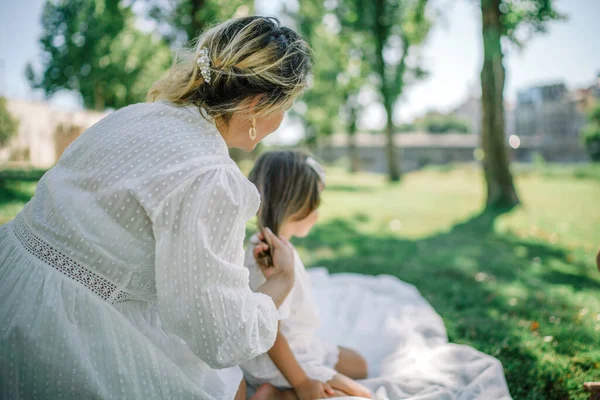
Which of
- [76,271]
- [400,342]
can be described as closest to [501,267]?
[400,342]

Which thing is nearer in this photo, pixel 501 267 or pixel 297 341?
pixel 297 341

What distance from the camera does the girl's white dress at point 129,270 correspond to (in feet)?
4.13

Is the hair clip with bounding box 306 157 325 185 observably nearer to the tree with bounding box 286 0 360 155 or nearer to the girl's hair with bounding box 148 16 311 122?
the girl's hair with bounding box 148 16 311 122

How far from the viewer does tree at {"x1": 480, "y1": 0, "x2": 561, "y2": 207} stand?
8.99 metres

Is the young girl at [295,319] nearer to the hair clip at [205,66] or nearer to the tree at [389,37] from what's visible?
the hair clip at [205,66]

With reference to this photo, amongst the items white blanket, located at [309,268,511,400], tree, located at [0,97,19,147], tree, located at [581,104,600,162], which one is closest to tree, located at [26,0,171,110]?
tree, located at [0,97,19,147]

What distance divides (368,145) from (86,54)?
35531 mm

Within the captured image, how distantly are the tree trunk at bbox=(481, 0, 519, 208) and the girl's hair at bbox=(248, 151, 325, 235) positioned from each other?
8221 mm

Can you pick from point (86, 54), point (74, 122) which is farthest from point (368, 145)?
point (74, 122)

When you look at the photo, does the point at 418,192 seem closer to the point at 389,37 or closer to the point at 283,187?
the point at 389,37

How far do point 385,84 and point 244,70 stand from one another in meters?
19.2

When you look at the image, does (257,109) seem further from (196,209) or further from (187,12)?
(187,12)

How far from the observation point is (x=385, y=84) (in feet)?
64.1

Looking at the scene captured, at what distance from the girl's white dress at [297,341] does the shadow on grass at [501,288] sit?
3.94ft
